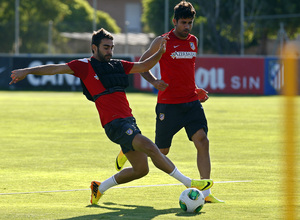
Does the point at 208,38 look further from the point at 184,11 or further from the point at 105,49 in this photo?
the point at 105,49

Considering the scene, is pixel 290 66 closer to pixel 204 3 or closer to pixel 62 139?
pixel 62 139

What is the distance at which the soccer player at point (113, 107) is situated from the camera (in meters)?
7.39

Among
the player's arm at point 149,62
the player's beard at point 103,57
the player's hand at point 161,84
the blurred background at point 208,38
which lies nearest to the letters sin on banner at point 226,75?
the blurred background at point 208,38

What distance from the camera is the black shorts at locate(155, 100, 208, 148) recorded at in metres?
8.46

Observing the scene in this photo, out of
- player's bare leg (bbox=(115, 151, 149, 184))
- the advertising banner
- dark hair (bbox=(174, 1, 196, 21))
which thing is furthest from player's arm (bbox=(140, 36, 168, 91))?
the advertising banner

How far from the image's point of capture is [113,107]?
752 centimetres

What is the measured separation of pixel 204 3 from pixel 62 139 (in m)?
30.5

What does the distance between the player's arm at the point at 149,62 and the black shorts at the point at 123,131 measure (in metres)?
0.60

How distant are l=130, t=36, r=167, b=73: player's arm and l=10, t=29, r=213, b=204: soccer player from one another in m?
0.10

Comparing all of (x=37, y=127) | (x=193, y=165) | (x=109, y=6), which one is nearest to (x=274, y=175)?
(x=193, y=165)

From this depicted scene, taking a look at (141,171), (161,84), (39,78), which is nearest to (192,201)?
(141,171)

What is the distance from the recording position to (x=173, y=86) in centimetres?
860

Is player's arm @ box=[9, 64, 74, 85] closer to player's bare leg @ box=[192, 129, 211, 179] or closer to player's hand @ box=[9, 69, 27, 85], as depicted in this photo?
player's hand @ box=[9, 69, 27, 85]

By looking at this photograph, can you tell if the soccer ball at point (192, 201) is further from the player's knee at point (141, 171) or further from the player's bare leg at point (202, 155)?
the player's bare leg at point (202, 155)
